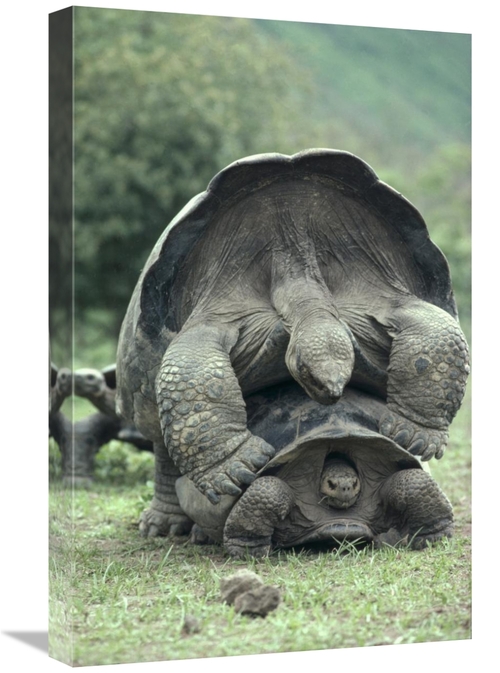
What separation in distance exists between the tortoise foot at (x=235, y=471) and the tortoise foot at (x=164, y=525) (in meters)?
0.92

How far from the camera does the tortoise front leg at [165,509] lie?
5098 mm

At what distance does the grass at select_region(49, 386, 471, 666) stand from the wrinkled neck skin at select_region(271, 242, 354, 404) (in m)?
0.63

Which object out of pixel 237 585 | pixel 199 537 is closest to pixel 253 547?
pixel 199 537

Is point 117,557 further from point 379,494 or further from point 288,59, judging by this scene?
point 288,59

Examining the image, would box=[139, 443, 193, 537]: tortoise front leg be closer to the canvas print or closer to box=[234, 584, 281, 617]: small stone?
the canvas print

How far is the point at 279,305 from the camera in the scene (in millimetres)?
4359

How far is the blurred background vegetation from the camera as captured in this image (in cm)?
568

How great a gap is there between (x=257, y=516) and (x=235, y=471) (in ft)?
0.67

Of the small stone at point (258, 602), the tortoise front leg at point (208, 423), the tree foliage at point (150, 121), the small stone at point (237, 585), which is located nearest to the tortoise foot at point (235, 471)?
the tortoise front leg at point (208, 423)

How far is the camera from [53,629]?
365cm

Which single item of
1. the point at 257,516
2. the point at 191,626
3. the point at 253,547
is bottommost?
the point at 191,626

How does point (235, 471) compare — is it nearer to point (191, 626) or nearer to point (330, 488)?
point (330, 488)

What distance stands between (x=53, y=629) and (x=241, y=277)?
152 cm

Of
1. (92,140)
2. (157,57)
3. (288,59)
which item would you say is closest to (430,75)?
(92,140)
